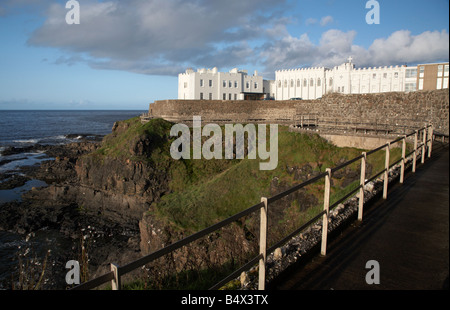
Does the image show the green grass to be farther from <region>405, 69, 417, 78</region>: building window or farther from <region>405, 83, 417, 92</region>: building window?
<region>405, 69, 417, 78</region>: building window

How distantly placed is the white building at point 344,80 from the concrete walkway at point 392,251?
58.2 m

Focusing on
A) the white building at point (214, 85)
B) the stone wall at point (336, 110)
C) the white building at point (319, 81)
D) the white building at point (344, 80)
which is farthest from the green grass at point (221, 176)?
the white building at point (344, 80)

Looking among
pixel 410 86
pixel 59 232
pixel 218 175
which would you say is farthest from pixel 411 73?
pixel 59 232

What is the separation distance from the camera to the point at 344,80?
201ft

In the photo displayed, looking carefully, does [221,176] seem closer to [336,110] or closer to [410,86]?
[336,110]

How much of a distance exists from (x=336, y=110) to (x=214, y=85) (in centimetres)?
3033

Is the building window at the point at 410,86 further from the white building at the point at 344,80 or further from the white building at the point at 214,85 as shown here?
the white building at the point at 214,85

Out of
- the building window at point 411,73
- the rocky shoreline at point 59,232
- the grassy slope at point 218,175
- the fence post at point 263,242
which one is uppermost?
the building window at point 411,73

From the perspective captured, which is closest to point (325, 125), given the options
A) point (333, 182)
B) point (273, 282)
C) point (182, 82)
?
point (333, 182)

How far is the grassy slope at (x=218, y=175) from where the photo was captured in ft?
57.6
